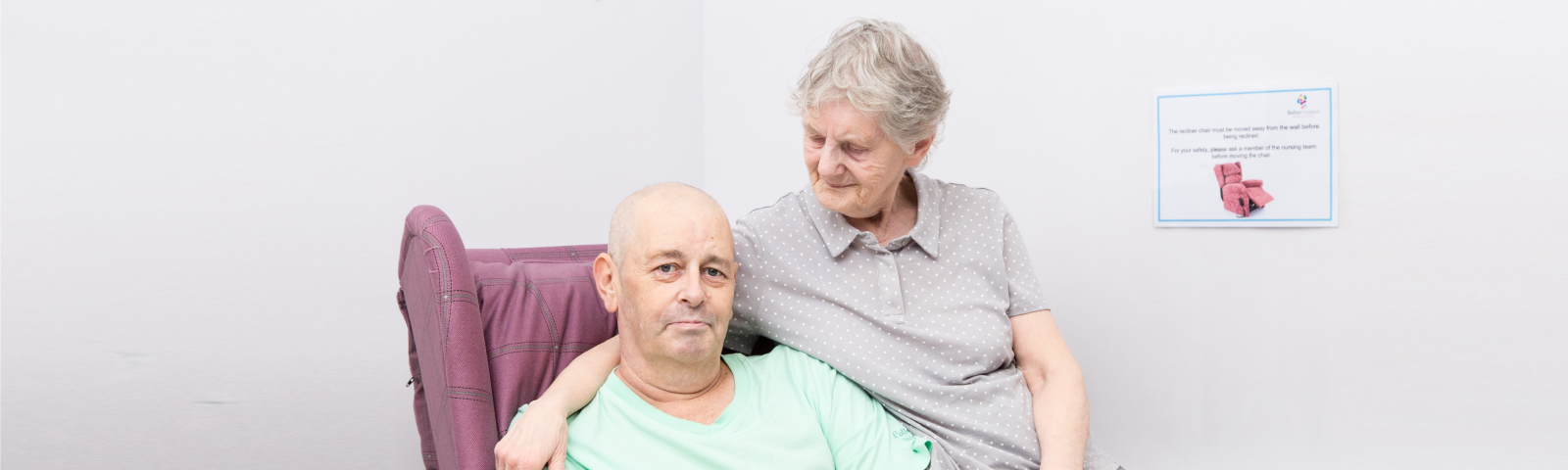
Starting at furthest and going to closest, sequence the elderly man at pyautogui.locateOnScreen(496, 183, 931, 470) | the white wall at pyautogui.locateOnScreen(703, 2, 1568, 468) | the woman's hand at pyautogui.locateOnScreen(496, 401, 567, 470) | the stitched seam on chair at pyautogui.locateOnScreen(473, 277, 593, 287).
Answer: the white wall at pyautogui.locateOnScreen(703, 2, 1568, 468), the stitched seam on chair at pyautogui.locateOnScreen(473, 277, 593, 287), the elderly man at pyautogui.locateOnScreen(496, 183, 931, 470), the woman's hand at pyautogui.locateOnScreen(496, 401, 567, 470)

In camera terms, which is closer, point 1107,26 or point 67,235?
point 67,235

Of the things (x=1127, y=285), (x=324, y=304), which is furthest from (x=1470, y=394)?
(x=324, y=304)

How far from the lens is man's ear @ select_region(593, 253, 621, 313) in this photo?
4.91 ft

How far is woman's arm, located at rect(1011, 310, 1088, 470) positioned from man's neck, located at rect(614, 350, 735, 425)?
0.54 meters

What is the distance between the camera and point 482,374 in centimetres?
145

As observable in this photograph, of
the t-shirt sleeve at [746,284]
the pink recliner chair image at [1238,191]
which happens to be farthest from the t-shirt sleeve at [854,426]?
the pink recliner chair image at [1238,191]

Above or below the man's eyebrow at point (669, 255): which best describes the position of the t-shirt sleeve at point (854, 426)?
below

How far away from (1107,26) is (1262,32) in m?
0.33

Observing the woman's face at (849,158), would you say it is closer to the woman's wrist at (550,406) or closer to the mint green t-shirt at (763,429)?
the mint green t-shirt at (763,429)

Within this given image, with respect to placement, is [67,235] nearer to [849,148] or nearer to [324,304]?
[324,304]

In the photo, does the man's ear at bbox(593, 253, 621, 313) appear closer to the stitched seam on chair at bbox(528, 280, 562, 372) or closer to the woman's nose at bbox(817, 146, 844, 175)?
the stitched seam on chair at bbox(528, 280, 562, 372)

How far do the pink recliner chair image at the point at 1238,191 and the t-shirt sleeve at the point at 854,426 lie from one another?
109 centimetres

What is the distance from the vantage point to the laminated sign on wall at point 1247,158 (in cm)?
211

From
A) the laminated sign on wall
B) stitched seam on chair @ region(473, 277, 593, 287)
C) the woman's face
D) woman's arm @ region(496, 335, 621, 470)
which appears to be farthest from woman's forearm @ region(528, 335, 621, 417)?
the laminated sign on wall
